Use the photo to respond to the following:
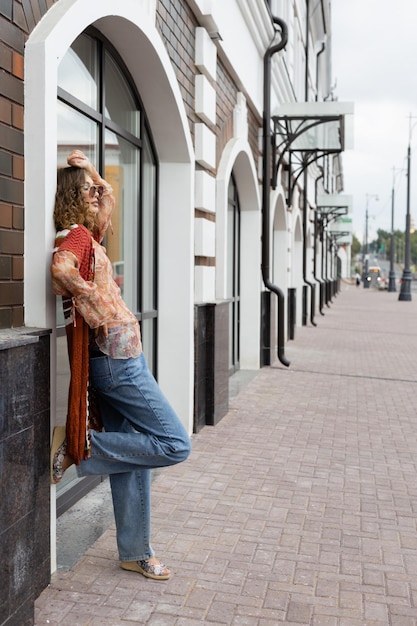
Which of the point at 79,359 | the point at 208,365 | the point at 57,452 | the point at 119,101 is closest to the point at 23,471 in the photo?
the point at 57,452

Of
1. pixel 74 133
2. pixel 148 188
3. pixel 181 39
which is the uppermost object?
pixel 181 39

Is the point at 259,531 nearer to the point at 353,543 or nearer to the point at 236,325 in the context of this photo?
the point at 353,543

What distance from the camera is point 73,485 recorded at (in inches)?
187

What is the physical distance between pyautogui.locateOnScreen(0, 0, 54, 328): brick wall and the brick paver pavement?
133cm

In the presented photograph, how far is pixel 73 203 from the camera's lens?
3.32m

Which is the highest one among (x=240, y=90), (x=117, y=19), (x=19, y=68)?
(x=240, y=90)

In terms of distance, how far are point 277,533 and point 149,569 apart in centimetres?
95

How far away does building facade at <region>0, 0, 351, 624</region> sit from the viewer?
3.10 metres

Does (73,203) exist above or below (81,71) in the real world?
below

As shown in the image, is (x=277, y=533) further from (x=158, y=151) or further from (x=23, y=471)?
(x=158, y=151)

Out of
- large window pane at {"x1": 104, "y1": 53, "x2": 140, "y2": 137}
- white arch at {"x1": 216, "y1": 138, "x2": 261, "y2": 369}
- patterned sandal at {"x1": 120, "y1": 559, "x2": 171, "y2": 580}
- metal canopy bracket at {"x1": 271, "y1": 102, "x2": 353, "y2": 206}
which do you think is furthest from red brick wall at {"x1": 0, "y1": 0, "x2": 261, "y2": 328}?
metal canopy bracket at {"x1": 271, "y1": 102, "x2": 353, "y2": 206}

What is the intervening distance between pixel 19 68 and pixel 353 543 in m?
2.94

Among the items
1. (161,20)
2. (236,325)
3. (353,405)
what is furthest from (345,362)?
(161,20)

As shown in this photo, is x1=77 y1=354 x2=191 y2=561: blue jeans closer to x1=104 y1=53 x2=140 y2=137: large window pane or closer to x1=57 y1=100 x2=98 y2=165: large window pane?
x1=57 y1=100 x2=98 y2=165: large window pane
